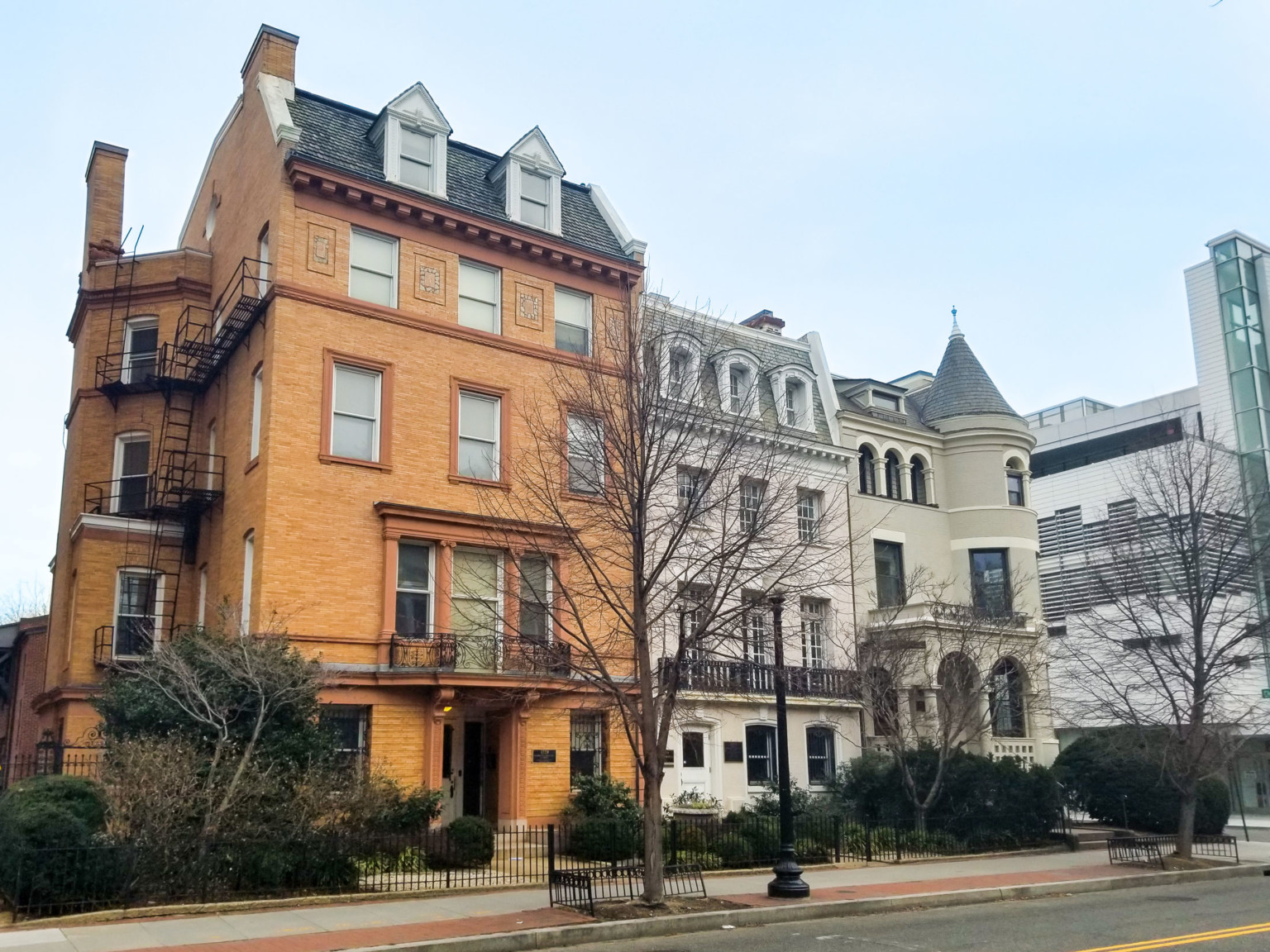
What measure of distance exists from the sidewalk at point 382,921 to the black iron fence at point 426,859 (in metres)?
0.60

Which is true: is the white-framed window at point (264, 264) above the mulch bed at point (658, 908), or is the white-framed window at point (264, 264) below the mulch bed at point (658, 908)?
above

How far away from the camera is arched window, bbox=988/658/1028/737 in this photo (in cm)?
2975

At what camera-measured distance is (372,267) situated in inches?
973

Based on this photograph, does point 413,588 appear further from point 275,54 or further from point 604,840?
point 275,54

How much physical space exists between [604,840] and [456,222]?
13.6 m

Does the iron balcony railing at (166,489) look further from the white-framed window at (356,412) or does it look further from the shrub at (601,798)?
the shrub at (601,798)

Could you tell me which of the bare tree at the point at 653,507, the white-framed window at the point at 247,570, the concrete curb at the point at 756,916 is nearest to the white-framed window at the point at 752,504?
the bare tree at the point at 653,507

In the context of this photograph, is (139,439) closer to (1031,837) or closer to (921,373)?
(1031,837)

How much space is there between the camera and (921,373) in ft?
138

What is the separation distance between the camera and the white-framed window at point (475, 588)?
2362 cm

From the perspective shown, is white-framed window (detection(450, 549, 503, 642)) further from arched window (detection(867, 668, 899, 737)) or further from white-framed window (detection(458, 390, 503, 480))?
arched window (detection(867, 668, 899, 737))

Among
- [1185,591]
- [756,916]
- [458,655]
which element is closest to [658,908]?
[756,916]

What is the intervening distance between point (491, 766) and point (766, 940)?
1152 centimetres

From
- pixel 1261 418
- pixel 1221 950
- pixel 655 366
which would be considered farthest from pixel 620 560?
pixel 1261 418
